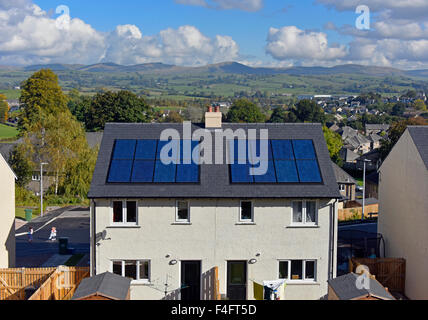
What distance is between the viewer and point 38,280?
2388cm

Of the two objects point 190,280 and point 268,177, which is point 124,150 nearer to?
point 190,280

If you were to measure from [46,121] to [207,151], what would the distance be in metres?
39.2

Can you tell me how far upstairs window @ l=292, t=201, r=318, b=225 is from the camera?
2314cm

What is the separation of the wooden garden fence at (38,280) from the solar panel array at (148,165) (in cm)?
459

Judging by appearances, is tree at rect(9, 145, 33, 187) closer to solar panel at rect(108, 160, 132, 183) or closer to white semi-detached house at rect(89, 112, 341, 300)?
solar panel at rect(108, 160, 132, 183)

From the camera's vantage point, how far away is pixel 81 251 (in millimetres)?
34094

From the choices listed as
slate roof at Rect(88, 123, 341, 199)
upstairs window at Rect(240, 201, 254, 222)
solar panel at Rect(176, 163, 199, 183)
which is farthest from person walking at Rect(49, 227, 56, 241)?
upstairs window at Rect(240, 201, 254, 222)

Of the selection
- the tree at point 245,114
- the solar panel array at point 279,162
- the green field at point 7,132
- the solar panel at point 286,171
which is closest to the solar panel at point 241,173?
the solar panel array at point 279,162

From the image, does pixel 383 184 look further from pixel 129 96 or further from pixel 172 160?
pixel 129 96

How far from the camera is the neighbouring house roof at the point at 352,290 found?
1723cm

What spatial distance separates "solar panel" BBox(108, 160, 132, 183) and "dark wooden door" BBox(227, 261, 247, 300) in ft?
19.6

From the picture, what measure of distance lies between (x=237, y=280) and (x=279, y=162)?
5634 millimetres
